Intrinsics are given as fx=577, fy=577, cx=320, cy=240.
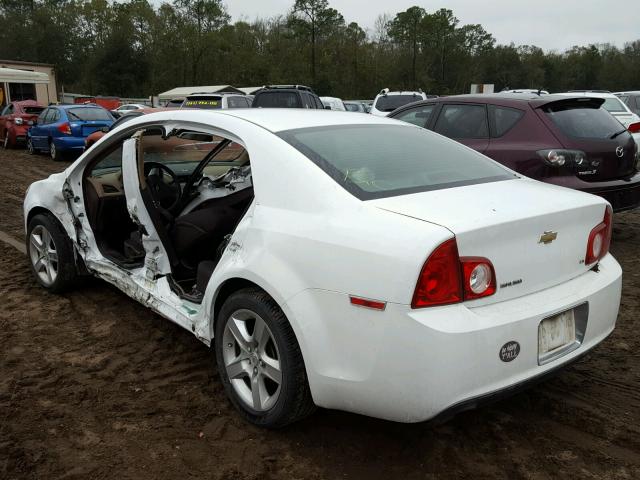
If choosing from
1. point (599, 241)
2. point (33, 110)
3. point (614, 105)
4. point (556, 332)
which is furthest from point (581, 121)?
point (33, 110)

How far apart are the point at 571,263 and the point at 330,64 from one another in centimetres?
6205

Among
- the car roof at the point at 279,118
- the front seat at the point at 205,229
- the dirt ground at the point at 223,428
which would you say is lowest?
the dirt ground at the point at 223,428

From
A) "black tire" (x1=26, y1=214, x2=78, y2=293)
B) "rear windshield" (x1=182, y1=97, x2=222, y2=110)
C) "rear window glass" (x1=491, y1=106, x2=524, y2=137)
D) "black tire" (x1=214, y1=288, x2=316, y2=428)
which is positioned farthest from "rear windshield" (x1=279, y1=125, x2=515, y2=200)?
"rear windshield" (x1=182, y1=97, x2=222, y2=110)

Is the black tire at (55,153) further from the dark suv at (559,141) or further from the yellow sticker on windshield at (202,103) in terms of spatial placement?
the dark suv at (559,141)

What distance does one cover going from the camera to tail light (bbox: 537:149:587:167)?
5551 mm

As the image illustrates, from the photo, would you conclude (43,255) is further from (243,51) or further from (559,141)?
(243,51)

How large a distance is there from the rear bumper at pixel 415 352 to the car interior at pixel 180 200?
1223 mm

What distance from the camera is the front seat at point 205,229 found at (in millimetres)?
3805

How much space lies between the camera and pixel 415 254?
218 cm

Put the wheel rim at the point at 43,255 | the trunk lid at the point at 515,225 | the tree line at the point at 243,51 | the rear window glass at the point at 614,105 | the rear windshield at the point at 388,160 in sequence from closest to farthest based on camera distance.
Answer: the trunk lid at the point at 515,225
the rear windshield at the point at 388,160
the wheel rim at the point at 43,255
the rear window glass at the point at 614,105
the tree line at the point at 243,51

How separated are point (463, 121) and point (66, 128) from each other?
1138 centimetres

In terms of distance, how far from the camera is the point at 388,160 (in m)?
2.97

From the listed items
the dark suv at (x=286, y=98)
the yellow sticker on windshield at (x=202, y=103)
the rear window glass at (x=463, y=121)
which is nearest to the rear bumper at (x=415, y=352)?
the rear window glass at (x=463, y=121)

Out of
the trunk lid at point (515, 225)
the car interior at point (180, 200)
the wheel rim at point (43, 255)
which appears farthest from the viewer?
the wheel rim at point (43, 255)
